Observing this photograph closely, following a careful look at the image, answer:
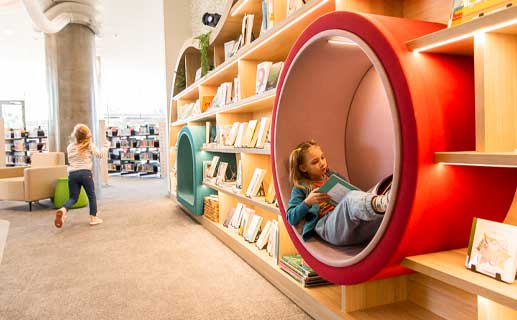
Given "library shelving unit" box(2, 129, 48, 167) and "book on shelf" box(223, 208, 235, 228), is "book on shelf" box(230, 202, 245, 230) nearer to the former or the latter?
"book on shelf" box(223, 208, 235, 228)

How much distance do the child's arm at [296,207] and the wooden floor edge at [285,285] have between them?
475 millimetres

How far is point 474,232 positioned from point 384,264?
0.37m

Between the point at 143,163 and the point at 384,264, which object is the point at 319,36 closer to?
the point at 384,264

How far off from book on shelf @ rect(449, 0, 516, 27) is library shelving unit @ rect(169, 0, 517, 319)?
0.07 metres

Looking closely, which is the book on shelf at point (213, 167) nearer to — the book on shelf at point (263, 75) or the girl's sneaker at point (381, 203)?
the book on shelf at point (263, 75)

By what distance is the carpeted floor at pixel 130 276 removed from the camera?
2428mm

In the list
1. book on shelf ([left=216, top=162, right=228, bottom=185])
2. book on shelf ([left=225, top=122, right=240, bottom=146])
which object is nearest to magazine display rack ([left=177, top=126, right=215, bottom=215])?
book on shelf ([left=216, top=162, right=228, bottom=185])

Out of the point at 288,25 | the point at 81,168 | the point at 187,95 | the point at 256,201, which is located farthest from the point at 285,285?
the point at 187,95

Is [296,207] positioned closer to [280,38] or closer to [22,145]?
[280,38]

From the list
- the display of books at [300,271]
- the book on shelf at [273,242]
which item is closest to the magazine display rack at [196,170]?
the book on shelf at [273,242]

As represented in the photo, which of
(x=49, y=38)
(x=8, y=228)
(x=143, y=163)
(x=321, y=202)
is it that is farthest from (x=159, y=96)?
(x=321, y=202)

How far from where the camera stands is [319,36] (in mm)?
1971

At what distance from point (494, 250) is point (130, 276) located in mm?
2609

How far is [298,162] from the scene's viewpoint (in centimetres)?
242
